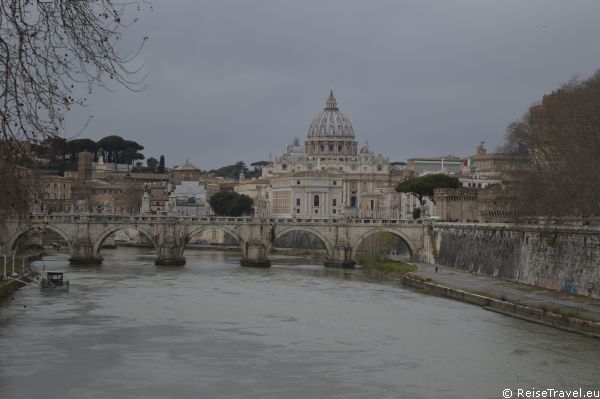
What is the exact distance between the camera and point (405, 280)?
41.8 metres

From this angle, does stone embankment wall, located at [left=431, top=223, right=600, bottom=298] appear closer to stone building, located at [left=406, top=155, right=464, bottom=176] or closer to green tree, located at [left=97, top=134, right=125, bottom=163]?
stone building, located at [left=406, top=155, right=464, bottom=176]

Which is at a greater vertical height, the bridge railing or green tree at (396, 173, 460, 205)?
green tree at (396, 173, 460, 205)

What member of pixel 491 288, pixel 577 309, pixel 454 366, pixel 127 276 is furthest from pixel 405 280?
pixel 454 366

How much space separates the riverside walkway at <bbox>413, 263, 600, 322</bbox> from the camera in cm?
2809

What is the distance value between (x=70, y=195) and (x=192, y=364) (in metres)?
87.2

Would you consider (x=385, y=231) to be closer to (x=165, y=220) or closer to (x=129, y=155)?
(x=165, y=220)

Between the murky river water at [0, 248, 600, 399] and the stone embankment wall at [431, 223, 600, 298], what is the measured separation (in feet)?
11.7

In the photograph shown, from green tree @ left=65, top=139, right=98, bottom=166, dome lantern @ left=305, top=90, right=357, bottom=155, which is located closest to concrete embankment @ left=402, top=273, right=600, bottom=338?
green tree @ left=65, top=139, right=98, bottom=166

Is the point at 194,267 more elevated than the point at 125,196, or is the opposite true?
the point at 125,196

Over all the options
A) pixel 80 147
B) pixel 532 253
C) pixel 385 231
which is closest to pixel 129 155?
pixel 80 147

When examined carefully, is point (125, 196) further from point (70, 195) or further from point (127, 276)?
point (127, 276)

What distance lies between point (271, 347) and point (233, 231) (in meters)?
31.5

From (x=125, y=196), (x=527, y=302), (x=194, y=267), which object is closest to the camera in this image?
(x=527, y=302)

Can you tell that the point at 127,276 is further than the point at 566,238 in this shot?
Yes
